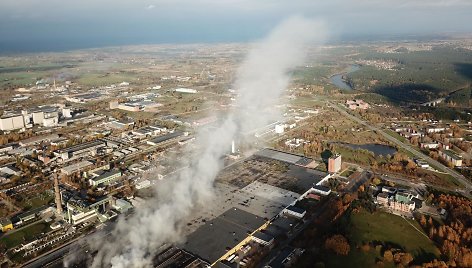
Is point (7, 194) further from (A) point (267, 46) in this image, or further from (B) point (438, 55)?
(B) point (438, 55)

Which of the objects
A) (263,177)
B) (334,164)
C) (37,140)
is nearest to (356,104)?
(334,164)

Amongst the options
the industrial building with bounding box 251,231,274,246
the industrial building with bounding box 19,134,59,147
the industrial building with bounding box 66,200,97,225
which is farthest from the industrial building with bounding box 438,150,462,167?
the industrial building with bounding box 19,134,59,147

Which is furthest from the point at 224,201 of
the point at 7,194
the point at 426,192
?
the point at 7,194

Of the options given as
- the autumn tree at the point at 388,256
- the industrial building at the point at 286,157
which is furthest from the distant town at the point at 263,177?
the industrial building at the point at 286,157

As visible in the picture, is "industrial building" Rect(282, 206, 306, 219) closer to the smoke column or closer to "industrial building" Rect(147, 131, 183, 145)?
the smoke column

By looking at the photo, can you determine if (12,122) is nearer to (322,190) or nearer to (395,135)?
(322,190)

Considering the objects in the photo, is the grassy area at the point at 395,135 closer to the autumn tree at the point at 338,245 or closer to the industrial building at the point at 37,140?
the autumn tree at the point at 338,245

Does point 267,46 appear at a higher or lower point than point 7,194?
higher

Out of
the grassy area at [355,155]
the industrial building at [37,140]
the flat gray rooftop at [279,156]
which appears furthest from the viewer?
the industrial building at [37,140]
